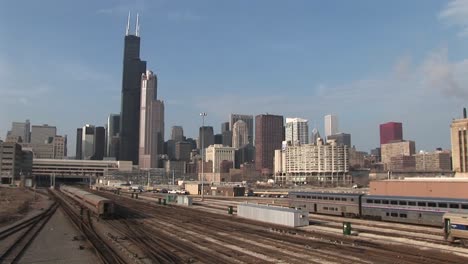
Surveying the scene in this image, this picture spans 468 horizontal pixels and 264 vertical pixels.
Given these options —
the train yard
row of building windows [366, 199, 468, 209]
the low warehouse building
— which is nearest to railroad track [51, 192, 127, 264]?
the train yard

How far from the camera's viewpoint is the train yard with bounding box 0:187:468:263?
32.8 m

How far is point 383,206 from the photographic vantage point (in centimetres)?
5888

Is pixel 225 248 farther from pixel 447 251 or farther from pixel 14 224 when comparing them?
pixel 14 224

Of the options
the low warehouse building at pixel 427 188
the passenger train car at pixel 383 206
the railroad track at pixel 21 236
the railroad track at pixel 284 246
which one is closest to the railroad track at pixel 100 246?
the railroad track at pixel 21 236

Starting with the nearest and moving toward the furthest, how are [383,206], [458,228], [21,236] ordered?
1. [458,228]
2. [21,236]
3. [383,206]

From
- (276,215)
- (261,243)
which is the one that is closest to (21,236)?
(261,243)

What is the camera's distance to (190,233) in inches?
1886

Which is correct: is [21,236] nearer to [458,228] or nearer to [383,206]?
[458,228]

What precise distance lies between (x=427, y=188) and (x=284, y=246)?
35409 millimetres

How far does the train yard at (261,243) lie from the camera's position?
32.8 m

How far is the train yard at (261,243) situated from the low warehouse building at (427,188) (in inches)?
455

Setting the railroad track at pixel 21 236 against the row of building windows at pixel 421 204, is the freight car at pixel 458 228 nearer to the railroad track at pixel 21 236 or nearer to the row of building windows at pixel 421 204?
the row of building windows at pixel 421 204

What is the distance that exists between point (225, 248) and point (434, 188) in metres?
38.9

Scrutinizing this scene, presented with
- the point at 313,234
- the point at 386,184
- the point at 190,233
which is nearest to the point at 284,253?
the point at 313,234
